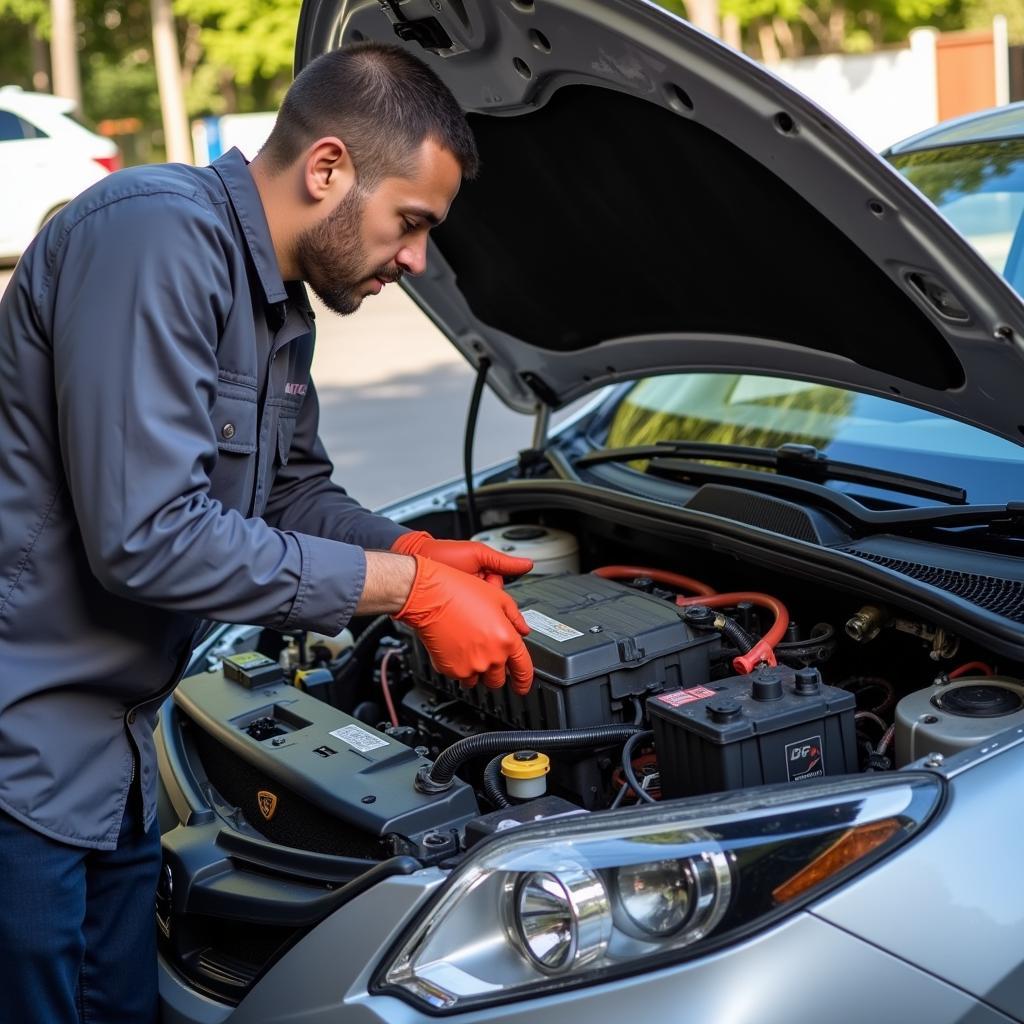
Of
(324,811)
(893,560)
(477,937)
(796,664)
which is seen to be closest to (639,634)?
(796,664)

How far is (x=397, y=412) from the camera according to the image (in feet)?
27.6

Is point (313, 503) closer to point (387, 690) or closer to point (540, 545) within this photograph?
point (387, 690)

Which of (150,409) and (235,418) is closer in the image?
(150,409)

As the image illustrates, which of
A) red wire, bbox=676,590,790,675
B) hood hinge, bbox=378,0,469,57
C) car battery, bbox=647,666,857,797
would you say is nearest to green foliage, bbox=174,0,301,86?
hood hinge, bbox=378,0,469,57

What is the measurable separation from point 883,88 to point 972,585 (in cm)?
1940

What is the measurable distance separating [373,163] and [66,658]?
2.68ft

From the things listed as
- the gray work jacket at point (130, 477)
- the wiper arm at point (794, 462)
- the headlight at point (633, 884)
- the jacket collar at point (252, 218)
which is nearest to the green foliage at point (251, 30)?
the wiper arm at point (794, 462)

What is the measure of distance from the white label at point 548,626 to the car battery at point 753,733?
0.84 ft

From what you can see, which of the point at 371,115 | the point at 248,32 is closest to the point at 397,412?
the point at 371,115

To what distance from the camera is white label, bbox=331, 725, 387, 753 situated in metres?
2.15

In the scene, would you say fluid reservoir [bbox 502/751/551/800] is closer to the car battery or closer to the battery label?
the car battery

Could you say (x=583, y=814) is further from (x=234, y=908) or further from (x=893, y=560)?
(x=893, y=560)

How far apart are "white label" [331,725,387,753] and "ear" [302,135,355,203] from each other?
881 mm

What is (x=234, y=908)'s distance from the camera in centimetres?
194
